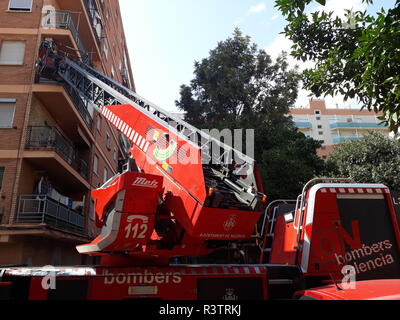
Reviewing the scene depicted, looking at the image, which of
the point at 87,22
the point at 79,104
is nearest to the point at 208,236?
the point at 79,104

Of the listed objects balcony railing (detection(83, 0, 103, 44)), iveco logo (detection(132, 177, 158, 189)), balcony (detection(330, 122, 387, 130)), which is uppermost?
balcony (detection(330, 122, 387, 130))

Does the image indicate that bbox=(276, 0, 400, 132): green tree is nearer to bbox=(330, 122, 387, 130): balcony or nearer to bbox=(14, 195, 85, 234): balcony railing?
bbox=(14, 195, 85, 234): balcony railing

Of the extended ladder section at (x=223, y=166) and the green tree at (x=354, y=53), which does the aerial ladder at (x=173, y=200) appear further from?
the green tree at (x=354, y=53)

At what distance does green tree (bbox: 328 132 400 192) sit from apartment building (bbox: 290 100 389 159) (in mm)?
43953

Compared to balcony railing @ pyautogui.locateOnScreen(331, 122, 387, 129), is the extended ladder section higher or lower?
lower

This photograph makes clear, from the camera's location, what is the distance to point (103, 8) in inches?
928

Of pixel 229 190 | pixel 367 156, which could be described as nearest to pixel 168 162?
pixel 229 190

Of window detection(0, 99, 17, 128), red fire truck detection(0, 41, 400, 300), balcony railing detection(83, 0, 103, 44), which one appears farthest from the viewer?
balcony railing detection(83, 0, 103, 44)

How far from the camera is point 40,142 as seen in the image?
1345cm

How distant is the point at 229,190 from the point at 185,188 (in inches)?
30.2

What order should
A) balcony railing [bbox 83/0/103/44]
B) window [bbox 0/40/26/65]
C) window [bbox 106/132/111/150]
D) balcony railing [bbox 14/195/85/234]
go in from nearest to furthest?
balcony railing [bbox 14/195/85/234] < window [bbox 0/40/26/65] < balcony railing [bbox 83/0/103/44] < window [bbox 106/132/111/150]

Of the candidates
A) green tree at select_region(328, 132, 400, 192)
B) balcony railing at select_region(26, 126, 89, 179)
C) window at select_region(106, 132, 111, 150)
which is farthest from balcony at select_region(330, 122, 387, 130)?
balcony railing at select_region(26, 126, 89, 179)

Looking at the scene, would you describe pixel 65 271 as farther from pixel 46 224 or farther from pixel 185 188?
pixel 46 224

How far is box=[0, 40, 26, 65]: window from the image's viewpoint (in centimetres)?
1434
